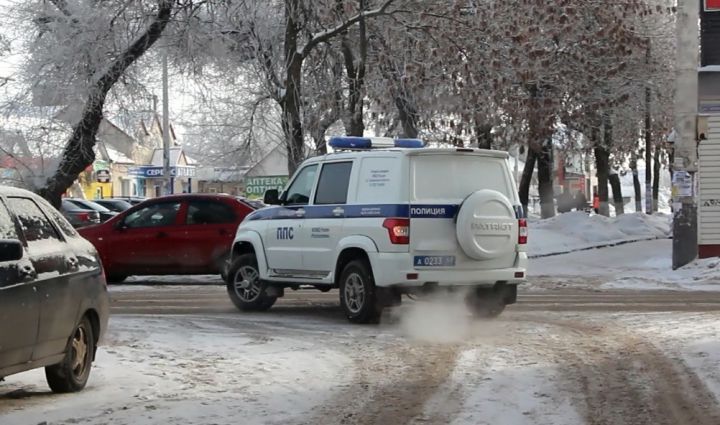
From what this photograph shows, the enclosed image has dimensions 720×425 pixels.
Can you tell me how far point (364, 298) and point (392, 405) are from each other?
179 inches

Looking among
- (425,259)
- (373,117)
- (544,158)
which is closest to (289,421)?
(425,259)

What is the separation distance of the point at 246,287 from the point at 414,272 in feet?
10.5

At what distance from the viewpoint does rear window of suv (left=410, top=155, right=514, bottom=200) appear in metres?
12.2

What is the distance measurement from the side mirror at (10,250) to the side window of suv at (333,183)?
627cm

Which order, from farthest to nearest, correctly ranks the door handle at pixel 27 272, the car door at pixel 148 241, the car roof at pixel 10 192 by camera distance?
the car door at pixel 148 241 → the car roof at pixel 10 192 → the door handle at pixel 27 272

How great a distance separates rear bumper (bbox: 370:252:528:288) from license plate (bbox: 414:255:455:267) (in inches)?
2.0

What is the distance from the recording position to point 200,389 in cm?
842

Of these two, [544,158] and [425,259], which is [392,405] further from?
[544,158]

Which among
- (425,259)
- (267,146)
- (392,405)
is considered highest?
(267,146)

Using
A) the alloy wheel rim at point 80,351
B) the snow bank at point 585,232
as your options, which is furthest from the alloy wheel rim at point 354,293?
the snow bank at point 585,232

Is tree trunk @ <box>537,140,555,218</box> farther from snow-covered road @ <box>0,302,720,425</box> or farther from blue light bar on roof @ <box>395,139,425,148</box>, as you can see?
snow-covered road @ <box>0,302,720,425</box>

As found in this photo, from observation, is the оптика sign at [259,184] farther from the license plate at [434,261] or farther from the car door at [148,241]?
the license plate at [434,261]

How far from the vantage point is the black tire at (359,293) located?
485 inches

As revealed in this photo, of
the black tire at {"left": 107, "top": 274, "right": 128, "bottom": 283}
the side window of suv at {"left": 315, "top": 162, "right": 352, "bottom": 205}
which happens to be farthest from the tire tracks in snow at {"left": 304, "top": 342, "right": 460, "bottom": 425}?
the black tire at {"left": 107, "top": 274, "right": 128, "bottom": 283}
